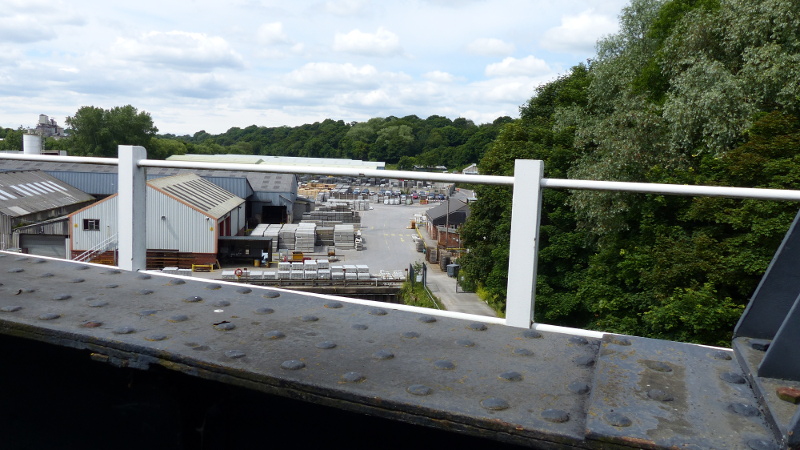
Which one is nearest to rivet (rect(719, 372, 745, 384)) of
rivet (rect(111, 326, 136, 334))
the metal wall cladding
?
rivet (rect(111, 326, 136, 334))

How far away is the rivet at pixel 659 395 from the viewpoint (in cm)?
155

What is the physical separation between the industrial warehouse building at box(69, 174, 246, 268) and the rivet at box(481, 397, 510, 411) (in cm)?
252

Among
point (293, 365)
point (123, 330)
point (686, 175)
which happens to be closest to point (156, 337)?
point (123, 330)

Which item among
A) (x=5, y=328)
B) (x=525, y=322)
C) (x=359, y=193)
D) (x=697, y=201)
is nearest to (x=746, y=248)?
(x=697, y=201)

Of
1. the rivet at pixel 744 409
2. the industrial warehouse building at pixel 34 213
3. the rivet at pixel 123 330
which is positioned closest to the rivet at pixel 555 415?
the rivet at pixel 744 409

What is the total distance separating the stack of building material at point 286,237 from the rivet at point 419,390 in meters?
30.6

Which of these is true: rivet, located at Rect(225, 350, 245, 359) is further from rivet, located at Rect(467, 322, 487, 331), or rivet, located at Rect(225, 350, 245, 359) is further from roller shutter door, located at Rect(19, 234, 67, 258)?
roller shutter door, located at Rect(19, 234, 67, 258)

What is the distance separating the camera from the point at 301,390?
1.53 m

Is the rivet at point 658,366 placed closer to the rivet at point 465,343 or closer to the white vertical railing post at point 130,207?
the rivet at point 465,343

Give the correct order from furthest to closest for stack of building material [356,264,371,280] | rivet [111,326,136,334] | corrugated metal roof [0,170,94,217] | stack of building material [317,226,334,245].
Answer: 1. stack of building material [317,226,334,245]
2. stack of building material [356,264,371,280]
3. corrugated metal roof [0,170,94,217]
4. rivet [111,326,136,334]

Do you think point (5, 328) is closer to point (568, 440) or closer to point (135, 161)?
point (135, 161)

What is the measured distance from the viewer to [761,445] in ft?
4.30

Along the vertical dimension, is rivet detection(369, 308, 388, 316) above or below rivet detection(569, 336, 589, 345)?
above

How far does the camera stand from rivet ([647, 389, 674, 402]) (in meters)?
1.55
